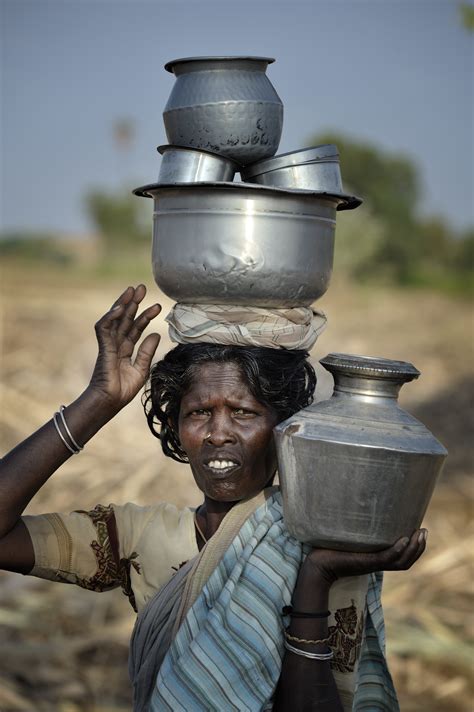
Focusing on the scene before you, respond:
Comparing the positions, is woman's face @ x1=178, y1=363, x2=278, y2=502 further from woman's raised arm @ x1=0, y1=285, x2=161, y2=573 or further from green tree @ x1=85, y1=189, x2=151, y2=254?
green tree @ x1=85, y1=189, x2=151, y2=254

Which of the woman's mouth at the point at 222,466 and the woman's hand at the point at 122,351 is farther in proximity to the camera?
the woman's hand at the point at 122,351

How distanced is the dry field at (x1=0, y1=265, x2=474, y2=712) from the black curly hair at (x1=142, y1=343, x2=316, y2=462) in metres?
0.45

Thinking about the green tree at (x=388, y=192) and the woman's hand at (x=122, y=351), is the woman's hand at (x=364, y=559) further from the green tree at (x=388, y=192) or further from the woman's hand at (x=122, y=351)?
the green tree at (x=388, y=192)

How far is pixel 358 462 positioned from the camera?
2059 mm

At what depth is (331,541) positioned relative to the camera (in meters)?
2.12

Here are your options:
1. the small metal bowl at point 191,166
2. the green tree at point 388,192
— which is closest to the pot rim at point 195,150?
the small metal bowl at point 191,166

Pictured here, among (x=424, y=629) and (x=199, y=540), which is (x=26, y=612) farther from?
(x=199, y=540)

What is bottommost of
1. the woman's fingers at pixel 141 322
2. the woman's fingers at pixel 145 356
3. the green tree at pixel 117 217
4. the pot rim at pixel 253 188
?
the green tree at pixel 117 217

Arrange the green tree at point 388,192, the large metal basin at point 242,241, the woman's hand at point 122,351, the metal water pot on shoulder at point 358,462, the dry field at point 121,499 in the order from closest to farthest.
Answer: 1. the metal water pot on shoulder at point 358,462
2. the large metal basin at point 242,241
3. the woman's hand at point 122,351
4. the dry field at point 121,499
5. the green tree at point 388,192

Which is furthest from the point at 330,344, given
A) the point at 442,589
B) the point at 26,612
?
the point at 26,612

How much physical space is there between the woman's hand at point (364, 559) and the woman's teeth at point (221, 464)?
307 millimetres

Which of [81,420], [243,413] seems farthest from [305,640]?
[81,420]

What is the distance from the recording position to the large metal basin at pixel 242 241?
89.9 inches

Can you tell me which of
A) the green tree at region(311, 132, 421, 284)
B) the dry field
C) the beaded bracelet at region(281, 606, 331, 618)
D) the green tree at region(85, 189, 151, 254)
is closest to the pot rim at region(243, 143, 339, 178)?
the dry field
